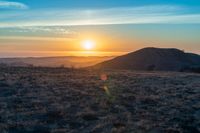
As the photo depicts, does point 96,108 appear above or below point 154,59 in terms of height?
below

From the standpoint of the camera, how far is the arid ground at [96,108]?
54.6 feet

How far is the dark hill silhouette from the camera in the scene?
296 ft

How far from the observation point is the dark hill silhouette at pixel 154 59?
9019 cm

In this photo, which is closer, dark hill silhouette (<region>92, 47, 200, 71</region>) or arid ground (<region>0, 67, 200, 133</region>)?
arid ground (<region>0, 67, 200, 133</region>)

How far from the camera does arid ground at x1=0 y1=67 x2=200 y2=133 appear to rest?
16.7 m

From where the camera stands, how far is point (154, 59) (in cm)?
9456

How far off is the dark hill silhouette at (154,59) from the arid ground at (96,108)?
6087cm

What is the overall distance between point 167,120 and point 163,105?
3.42 metres

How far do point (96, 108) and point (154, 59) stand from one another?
75.6 m

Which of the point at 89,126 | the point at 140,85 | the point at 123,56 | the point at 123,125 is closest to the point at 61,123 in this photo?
the point at 89,126

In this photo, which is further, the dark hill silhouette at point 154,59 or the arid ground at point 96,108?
the dark hill silhouette at point 154,59

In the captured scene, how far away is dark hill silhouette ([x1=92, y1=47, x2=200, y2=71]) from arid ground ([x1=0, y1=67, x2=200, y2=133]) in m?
60.9

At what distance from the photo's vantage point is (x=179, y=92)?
26.4 m

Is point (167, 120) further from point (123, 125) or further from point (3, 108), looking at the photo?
point (3, 108)
